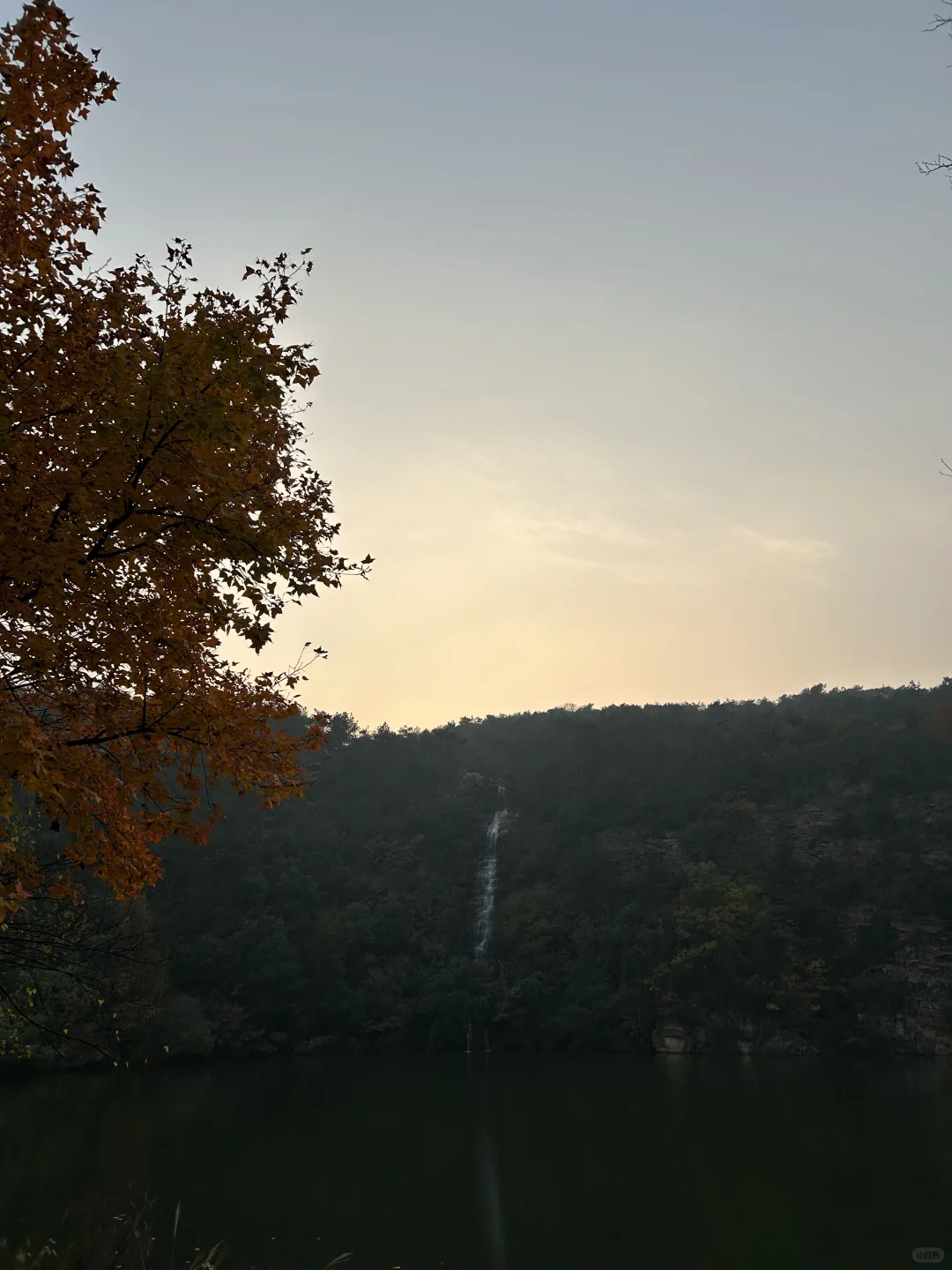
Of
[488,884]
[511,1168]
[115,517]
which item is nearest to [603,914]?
[488,884]

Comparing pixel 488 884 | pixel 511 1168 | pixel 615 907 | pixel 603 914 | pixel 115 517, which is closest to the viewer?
pixel 115 517

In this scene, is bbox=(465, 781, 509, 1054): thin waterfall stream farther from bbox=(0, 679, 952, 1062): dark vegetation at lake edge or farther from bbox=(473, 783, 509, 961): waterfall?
bbox=(0, 679, 952, 1062): dark vegetation at lake edge

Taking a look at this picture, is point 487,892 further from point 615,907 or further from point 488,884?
point 615,907

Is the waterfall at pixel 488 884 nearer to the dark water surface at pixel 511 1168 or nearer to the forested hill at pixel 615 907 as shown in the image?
the forested hill at pixel 615 907

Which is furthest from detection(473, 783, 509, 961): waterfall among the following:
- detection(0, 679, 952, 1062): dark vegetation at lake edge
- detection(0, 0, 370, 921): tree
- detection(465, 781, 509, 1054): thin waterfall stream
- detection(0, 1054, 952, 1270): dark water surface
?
detection(0, 0, 370, 921): tree

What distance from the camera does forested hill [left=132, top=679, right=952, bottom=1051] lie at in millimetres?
44812

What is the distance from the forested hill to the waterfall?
0.58m

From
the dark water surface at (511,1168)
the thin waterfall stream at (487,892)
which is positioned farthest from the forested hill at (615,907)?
the dark water surface at (511,1168)

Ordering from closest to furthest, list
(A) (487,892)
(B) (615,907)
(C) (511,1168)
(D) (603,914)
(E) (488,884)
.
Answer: (C) (511,1168) → (D) (603,914) → (B) (615,907) → (A) (487,892) → (E) (488,884)

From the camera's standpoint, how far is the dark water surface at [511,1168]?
1373 centimetres

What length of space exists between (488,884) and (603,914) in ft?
27.2

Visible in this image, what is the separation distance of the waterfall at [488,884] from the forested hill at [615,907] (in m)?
0.58

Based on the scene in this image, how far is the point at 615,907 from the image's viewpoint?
171ft

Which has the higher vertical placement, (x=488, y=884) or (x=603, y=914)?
(x=488, y=884)
